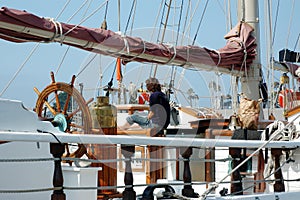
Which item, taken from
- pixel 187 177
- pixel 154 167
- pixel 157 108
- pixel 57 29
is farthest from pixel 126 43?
pixel 187 177

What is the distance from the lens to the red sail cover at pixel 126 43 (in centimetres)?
693

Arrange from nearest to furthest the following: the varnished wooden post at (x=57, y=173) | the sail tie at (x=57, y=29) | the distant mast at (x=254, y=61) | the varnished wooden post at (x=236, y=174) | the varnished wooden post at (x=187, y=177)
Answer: the varnished wooden post at (x=57, y=173)
the varnished wooden post at (x=187, y=177)
the varnished wooden post at (x=236, y=174)
the sail tie at (x=57, y=29)
the distant mast at (x=254, y=61)

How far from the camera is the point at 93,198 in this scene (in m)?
5.33

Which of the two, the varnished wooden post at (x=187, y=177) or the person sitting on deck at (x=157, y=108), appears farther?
the person sitting on deck at (x=157, y=108)

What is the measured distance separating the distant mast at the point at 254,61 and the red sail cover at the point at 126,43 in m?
0.13

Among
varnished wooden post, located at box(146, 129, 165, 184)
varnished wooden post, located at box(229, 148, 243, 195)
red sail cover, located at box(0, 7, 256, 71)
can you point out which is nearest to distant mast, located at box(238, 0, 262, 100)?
red sail cover, located at box(0, 7, 256, 71)

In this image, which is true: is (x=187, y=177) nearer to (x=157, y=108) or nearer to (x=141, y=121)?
(x=157, y=108)

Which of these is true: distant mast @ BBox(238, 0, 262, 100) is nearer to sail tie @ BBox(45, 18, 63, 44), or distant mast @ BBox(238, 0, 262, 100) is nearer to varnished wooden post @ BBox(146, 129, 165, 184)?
varnished wooden post @ BBox(146, 129, 165, 184)

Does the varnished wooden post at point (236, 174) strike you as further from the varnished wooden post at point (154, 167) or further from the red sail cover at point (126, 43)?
A: the red sail cover at point (126, 43)

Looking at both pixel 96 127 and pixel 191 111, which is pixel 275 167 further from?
pixel 191 111

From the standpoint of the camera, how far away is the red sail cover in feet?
22.7

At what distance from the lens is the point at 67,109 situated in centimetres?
698

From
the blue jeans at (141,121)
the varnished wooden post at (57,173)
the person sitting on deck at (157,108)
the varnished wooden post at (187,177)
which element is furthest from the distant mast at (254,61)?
the varnished wooden post at (57,173)

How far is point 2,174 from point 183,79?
17.6 feet
